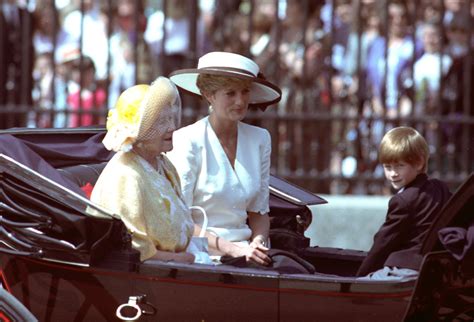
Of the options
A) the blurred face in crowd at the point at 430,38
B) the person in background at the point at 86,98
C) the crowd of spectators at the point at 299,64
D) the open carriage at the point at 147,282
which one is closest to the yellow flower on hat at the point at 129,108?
the open carriage at the point at 147,282

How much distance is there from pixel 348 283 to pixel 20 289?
4.22 ft

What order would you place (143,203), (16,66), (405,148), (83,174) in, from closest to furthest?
(143,203), (405,148), (83,174), (16,66)

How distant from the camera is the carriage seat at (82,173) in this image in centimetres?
613

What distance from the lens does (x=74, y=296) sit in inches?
212

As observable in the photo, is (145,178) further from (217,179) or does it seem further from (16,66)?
(16,66)

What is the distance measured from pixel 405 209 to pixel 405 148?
0.30 m

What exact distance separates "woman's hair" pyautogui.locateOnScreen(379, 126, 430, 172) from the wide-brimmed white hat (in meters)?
0.58

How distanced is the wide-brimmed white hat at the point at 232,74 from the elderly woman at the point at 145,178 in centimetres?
43


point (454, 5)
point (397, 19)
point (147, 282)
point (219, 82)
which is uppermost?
point (454, 5)

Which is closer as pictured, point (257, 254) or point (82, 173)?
point (257, 254)

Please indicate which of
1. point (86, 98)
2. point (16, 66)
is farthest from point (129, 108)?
point (86, 98)

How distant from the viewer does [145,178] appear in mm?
5461

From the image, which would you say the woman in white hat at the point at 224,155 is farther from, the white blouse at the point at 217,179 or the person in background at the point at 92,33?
the person in background at the point at 92,33

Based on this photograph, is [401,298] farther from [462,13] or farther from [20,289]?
[462,13]
